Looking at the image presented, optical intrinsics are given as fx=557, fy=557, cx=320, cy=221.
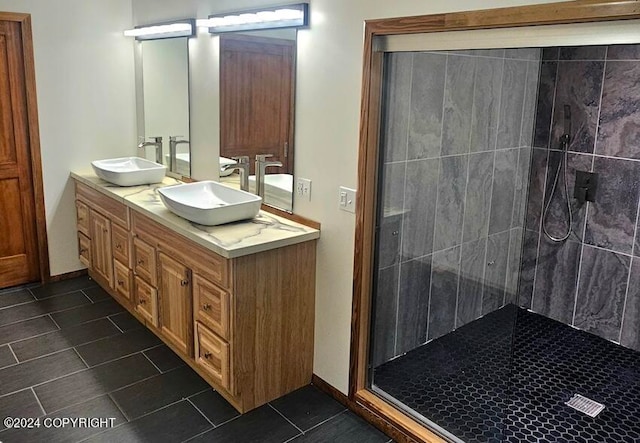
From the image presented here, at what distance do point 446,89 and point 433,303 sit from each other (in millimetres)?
1236

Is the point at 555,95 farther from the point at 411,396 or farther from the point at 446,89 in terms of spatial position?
the point at 411,396

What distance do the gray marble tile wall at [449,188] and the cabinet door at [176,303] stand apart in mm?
999

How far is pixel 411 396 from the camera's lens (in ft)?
9.39

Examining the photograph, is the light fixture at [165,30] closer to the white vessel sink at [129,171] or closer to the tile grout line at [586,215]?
the white vessel sink at [129,171]

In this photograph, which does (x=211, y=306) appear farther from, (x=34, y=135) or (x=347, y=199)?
(x=34, y=135)

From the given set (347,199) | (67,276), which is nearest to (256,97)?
(347,199)

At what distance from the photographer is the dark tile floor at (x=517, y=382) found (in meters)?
2.68

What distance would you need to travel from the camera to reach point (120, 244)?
3.69 m

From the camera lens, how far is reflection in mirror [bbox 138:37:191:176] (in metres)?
3.90

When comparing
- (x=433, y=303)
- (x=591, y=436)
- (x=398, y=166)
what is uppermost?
(x=398, y=166)

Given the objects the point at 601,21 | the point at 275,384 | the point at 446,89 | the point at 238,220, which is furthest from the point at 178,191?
the point at 601,21

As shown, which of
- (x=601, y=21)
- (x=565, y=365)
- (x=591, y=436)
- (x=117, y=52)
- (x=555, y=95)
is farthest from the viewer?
(x=117, y=52)

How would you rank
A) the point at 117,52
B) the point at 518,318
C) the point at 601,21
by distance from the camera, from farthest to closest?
the point at 117,52 → the point at 518,318 → the point at 601,21

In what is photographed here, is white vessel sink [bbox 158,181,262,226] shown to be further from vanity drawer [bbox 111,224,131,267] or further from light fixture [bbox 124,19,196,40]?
light fixture [bbox 124,19,196,40]
